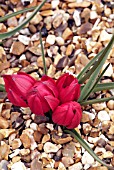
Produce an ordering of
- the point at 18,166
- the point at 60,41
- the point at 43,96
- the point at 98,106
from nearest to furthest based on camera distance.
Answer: the point at 43,96 → the point at 18,166 → the point at 98,106 → the point at 60,41

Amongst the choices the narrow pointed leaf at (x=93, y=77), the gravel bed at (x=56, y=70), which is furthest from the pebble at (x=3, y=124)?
the narrow pointed leaf at (x=93, y=77)

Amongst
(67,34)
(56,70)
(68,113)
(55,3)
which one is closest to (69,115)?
(68,113)

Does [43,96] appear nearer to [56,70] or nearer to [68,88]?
[68,88]

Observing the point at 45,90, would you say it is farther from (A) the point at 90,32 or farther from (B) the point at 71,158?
(A) the point at 90,32

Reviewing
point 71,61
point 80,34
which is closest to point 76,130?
point 71,61

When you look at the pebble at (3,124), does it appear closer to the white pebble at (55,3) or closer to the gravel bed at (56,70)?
the gravel bed at (56,70)

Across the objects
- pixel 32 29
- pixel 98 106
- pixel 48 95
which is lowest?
pixel 98 106
